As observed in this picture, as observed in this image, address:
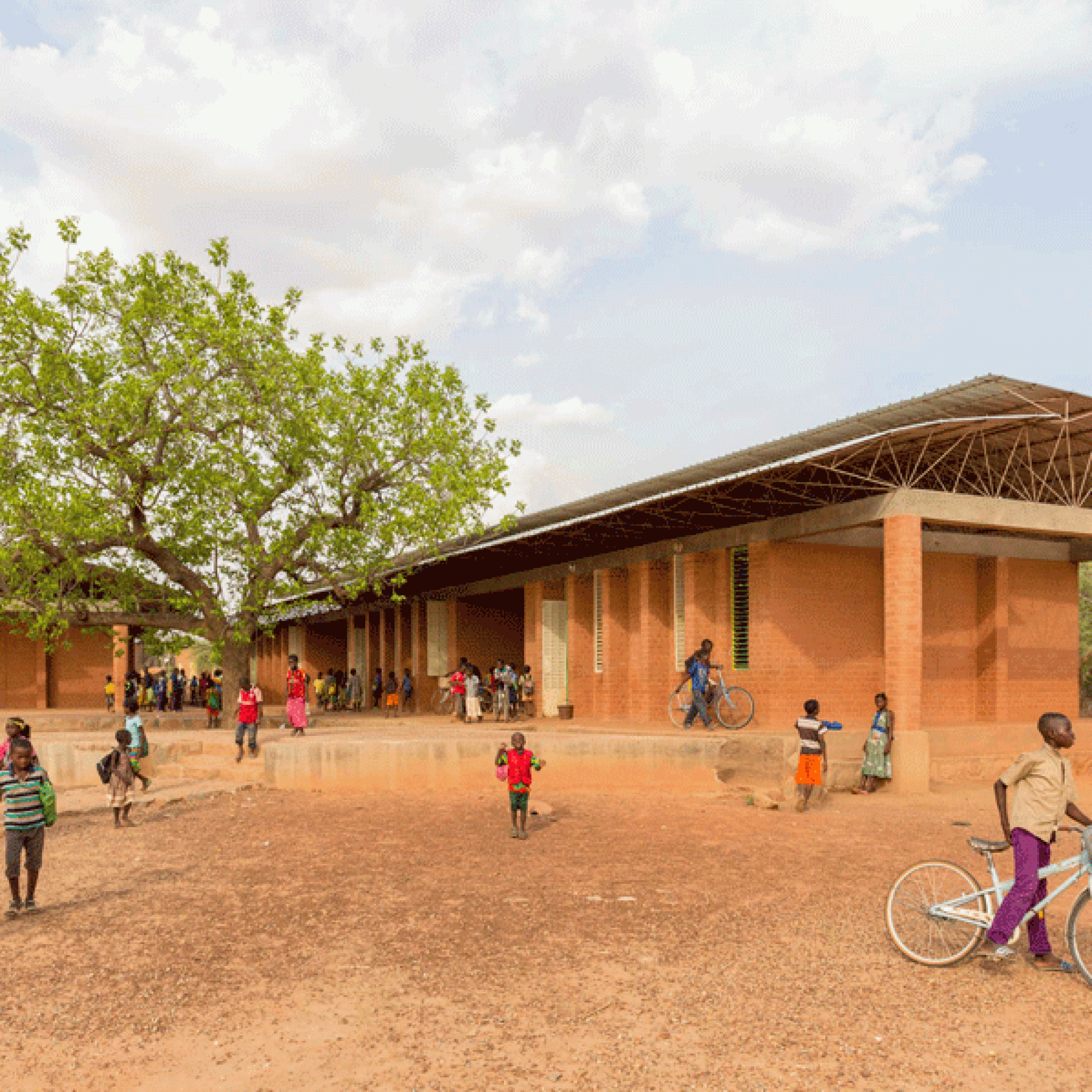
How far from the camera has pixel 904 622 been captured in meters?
→ 15.1

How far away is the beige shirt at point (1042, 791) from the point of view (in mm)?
5992

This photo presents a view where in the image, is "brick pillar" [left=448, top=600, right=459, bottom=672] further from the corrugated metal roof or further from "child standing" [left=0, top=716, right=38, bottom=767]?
"child standing" [left=0, top=716, right=38, bottom=767]

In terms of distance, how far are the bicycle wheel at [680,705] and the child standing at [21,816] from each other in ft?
39.3

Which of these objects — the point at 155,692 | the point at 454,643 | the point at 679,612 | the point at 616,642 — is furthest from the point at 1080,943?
the point at 155,692

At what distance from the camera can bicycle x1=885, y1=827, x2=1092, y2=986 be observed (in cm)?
586

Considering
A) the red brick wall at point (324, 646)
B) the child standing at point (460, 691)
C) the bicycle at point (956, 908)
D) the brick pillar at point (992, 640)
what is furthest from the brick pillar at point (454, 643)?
the bicycle at point (956, 908)

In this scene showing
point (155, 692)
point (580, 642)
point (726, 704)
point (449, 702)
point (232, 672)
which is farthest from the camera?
point (155, 692)

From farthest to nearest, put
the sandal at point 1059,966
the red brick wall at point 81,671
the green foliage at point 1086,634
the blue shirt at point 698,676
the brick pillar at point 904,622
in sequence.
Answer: the green foliage at point 1086,634 < the red brick wall at point 81,671 < the blue shirt at point 698,676 < the brick pillar at point 904,622 < the sandal at point 1059,966

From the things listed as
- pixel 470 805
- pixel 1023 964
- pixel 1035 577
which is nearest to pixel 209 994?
pixel 1023 964

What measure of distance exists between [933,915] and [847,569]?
12838 mm

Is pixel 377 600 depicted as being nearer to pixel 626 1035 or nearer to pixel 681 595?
pixel 681 595

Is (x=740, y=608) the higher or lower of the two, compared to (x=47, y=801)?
higher

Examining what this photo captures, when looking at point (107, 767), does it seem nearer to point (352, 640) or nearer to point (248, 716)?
point (248, 716)

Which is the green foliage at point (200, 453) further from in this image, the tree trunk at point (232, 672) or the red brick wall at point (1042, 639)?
the red brick wall at point (1042, 639)
